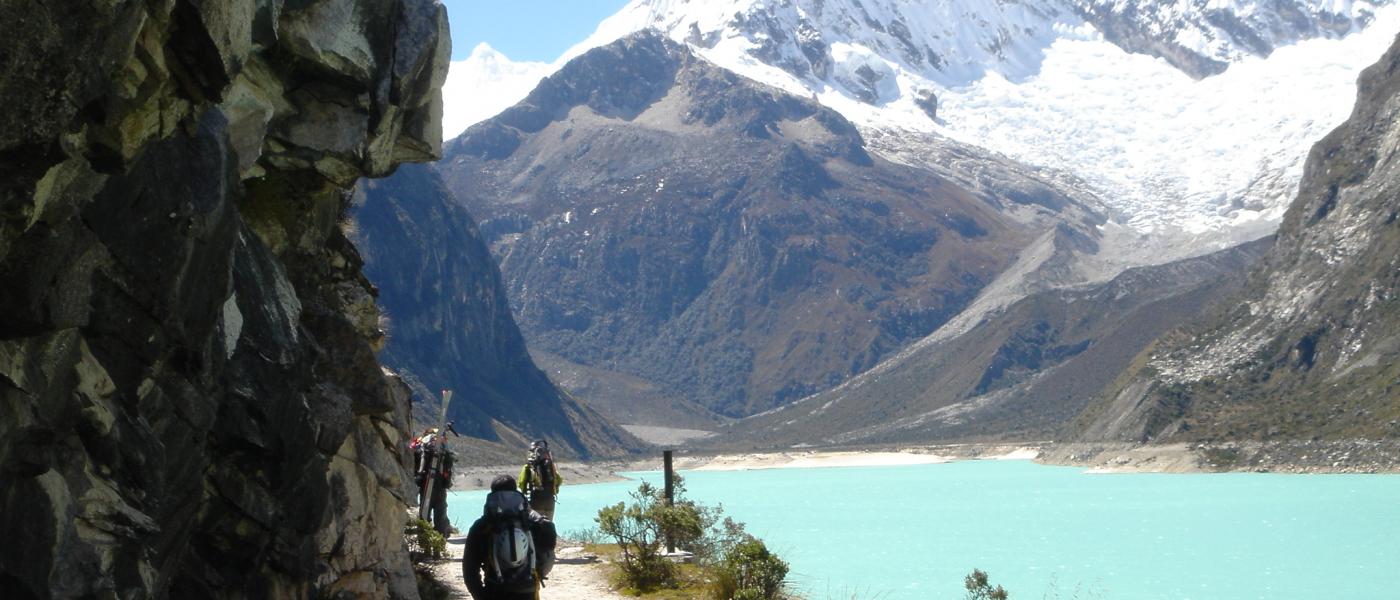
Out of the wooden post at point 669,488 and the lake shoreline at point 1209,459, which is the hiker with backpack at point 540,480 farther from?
the lake shoreline at point 1209,459

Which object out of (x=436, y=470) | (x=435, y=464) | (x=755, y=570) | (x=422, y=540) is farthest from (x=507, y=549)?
(x=436, y=470)

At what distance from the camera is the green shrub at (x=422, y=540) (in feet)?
75.0

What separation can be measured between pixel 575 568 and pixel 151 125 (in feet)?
52.7

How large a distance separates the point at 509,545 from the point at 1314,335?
435 ft

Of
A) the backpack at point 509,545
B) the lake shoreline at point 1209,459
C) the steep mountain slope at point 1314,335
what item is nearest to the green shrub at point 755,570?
the backpack at point 509,545

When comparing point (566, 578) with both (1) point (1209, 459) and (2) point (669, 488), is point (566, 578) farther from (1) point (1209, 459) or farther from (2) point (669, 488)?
(1) point (1209, 459)

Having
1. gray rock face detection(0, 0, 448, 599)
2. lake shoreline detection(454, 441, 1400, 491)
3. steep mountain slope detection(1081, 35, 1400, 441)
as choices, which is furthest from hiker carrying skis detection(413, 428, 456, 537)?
steep mountain slope detection(1081, 35, 1400, 441)

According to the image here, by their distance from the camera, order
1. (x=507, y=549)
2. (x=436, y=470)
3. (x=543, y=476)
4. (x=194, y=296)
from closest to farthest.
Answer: (x=194, y=296)
(x=507, y=549)
(x=543, y=476)
(x=436, y=470)

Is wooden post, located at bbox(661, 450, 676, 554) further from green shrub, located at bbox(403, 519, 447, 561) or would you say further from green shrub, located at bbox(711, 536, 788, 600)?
green shrub, located at bbox(711, 536, 788, 600)

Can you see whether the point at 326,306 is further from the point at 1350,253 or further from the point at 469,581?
the point at 1350,253

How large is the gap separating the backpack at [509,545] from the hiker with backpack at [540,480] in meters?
10.6

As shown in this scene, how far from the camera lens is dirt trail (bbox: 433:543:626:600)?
21500 millimetres

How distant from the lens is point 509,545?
13.0 meters

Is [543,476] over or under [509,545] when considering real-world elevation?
over
